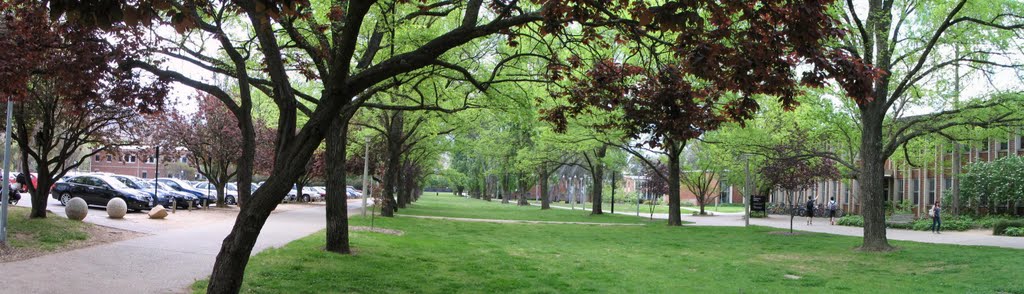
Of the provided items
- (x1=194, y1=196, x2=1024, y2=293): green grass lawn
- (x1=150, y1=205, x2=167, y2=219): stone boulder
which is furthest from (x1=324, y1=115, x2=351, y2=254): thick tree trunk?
(x1=150, y1=205, x2=167, y2=219): stone boulder

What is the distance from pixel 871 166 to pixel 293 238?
13.6 meters

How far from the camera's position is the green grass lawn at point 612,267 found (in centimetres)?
958

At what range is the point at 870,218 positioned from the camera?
1658 cm

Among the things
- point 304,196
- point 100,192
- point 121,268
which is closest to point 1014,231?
point 121,268

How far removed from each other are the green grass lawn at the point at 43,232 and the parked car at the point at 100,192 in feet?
25.9

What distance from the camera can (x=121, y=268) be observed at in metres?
9.17

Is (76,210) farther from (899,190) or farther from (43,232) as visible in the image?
(899,190)

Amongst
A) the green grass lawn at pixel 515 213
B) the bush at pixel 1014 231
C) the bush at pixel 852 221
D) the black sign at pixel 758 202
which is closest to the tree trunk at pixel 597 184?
the green grass lawn at pixel 515 213

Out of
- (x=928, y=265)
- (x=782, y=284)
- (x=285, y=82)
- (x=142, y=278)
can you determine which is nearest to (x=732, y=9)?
(x=285, y=82)

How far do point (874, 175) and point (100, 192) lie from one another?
2381 cm

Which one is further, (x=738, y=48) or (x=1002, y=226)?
(x=1002, y=226)

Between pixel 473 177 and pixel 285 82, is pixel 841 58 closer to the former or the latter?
pixel 285 82

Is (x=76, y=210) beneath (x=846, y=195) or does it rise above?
beneath

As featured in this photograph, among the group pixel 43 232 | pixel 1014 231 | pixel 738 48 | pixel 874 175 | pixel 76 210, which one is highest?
pixel 738 48
